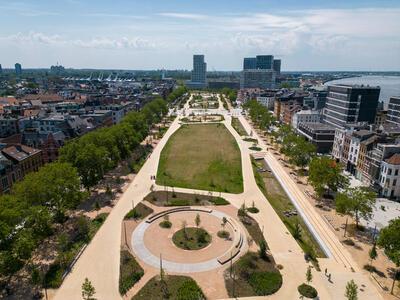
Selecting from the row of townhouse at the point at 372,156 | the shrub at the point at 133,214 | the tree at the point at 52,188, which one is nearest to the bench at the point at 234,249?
the shrub at the point at 133,214

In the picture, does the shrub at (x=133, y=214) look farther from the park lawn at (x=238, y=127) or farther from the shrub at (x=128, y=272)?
the park lawn at (x=238, y=127)

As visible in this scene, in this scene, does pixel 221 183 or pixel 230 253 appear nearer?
pixel 230 253

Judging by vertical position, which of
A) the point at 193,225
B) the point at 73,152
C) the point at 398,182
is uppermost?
the point at 73,152

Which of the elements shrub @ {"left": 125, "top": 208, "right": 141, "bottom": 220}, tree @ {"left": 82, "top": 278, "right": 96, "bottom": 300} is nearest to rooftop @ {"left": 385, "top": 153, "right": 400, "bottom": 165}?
shrub @ {"left": 125, "top": 208, "right": 141, "bottom": 220}

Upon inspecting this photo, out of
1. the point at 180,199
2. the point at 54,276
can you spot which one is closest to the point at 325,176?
the point at 180,199

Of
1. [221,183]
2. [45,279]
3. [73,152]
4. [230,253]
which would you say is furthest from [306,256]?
[73,152]

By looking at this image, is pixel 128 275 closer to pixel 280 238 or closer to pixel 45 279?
pixel 45 279
